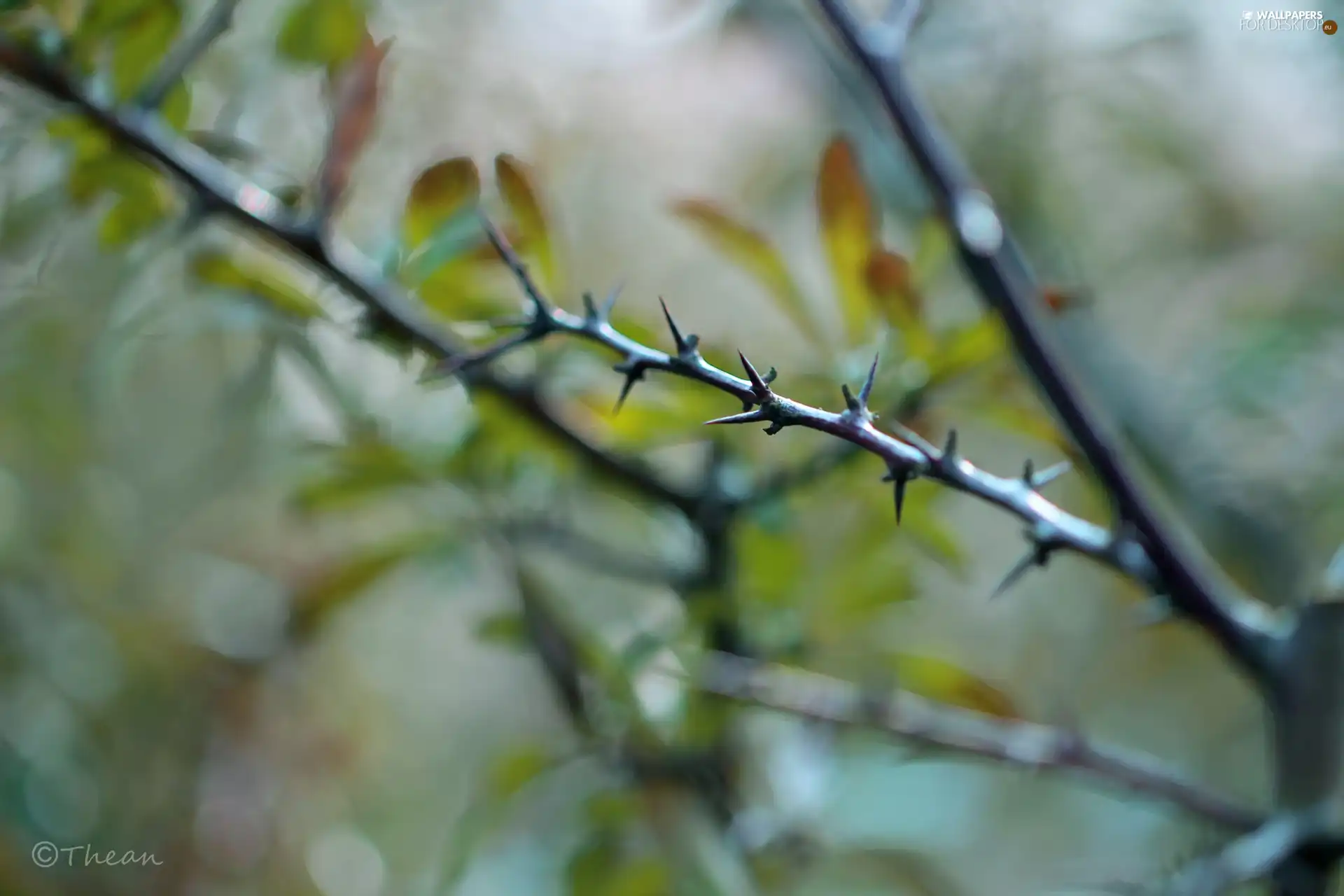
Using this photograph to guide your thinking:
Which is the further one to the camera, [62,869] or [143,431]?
[143,431]

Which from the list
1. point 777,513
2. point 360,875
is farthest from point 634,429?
point 360,875

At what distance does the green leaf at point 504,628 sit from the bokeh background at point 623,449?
0.10ft

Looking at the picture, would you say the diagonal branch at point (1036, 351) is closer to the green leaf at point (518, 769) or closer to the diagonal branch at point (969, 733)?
the diagonal branch at point (969, 733)

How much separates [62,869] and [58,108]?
315 mm

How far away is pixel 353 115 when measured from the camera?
28cm

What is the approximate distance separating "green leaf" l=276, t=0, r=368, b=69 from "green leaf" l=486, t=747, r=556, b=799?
0.22 m

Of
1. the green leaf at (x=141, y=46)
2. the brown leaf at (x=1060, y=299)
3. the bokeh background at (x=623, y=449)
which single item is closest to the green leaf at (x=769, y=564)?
the bokeh background at (x=623, y=449)

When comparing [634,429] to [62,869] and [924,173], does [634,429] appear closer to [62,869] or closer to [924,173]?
[924,173]

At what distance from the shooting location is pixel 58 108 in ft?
0.89

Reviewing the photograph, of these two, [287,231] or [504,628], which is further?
[504,628]

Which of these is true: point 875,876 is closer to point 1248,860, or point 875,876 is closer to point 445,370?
point 1248,860

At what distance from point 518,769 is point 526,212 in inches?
7.3

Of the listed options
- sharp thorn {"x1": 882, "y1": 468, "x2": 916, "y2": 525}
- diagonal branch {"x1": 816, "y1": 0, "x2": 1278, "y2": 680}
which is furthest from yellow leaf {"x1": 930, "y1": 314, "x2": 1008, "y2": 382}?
sharp thorn {"x1": 882, "y1": 468, "x2": 916, "y2": 525}

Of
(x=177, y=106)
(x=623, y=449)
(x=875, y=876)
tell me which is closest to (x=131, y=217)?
(x=177, y=106)
